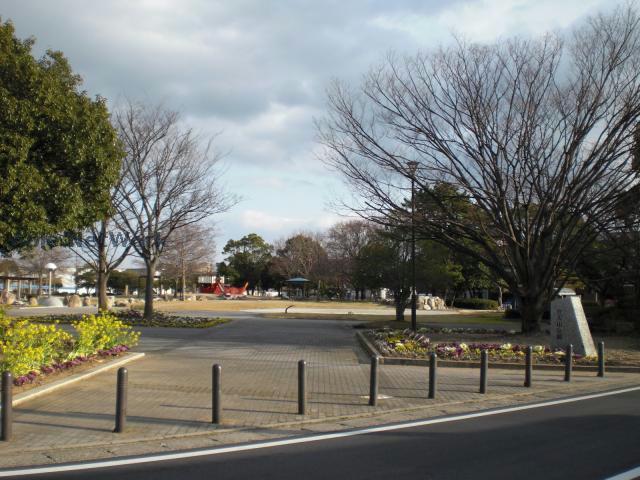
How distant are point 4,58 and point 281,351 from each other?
10.4m

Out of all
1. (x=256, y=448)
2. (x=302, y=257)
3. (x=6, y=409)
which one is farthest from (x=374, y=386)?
(x=302, y=257)

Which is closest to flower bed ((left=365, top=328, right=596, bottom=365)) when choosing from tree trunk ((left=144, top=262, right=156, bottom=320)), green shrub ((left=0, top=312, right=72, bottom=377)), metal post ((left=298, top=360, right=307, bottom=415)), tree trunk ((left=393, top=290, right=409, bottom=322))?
metal post ((left=298, top=360, right=307, bottom=415))

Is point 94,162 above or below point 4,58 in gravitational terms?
below

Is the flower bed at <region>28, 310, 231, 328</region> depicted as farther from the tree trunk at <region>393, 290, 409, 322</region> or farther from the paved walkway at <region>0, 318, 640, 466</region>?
the tree trunk at <region>393, 290, 409, 322</region>

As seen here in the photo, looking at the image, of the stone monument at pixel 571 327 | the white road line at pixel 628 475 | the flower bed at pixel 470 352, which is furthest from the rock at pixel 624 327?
the white road line at pixel 628 475

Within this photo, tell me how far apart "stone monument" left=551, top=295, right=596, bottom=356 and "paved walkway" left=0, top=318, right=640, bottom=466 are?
1.94 metres

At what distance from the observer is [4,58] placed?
13.3 meters

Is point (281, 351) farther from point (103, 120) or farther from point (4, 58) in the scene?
point (4, 58)

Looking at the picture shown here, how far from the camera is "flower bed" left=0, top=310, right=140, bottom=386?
10.1 metres

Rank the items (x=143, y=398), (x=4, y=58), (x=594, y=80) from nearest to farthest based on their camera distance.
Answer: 1. (x=143, y=398)
2. (x=4, y=58)
3. (x=594, y=80)

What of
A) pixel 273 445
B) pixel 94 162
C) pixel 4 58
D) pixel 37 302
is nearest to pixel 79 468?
pixel 273 445

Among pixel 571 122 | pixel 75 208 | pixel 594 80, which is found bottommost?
pixel 75 208

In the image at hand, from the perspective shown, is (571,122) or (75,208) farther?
(571,122)

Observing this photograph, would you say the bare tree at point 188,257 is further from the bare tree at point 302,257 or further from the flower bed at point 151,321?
the flower bed at point 151,321
